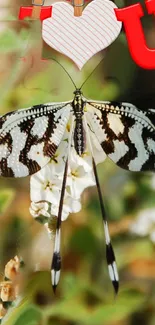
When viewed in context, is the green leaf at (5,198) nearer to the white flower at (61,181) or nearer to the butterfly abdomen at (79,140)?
the white flower at (61,181)

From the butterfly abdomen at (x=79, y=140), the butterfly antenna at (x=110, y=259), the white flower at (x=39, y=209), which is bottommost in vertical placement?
the butterfly antenna at (x=110, y=259)

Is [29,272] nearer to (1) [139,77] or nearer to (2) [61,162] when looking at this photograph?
(2) [61,162]

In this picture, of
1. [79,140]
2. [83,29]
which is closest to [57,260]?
[79,140]

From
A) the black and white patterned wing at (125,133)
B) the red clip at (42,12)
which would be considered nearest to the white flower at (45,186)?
the black and white patterned wing at (125,133)

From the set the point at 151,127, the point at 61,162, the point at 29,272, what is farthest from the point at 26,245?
the point at 151,127

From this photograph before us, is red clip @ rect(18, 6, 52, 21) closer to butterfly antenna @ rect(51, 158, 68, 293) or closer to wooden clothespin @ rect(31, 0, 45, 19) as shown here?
wooden clothespin @ rect(31, 0, 45, 19)
